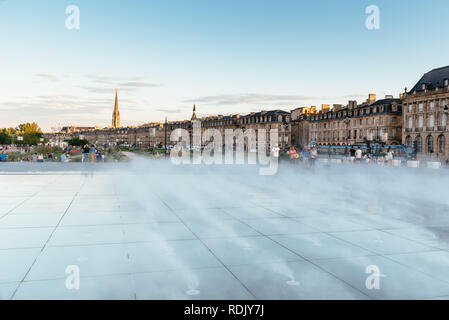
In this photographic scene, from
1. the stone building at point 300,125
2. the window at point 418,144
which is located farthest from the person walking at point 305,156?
the stone building at point 300,125

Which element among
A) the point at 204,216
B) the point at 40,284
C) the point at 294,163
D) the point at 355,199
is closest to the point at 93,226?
the point at 204,216

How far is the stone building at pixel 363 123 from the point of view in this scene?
74875 millimetres

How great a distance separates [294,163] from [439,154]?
157ft

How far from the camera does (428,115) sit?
2544 inches

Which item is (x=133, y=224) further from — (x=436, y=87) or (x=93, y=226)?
(x=436, y=87)

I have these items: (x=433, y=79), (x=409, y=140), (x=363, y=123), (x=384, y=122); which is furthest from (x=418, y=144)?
(x=363, y=123)

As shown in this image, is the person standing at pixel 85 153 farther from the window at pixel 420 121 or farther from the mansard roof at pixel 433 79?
the window at pixel 420 121

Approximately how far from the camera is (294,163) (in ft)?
79.6

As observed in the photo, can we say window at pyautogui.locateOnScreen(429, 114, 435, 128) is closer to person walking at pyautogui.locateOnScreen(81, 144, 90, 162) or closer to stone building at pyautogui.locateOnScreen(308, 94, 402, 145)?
stone building at pyautogui.locateOnScreen(308, 94, 402, 145)

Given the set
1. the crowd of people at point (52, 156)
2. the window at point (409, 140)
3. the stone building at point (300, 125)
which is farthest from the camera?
the stone building at point (300, 125)

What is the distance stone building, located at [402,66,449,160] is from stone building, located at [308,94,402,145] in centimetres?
488

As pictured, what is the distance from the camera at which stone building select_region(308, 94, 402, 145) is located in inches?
2948

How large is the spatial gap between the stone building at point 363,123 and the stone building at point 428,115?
4883 mm
